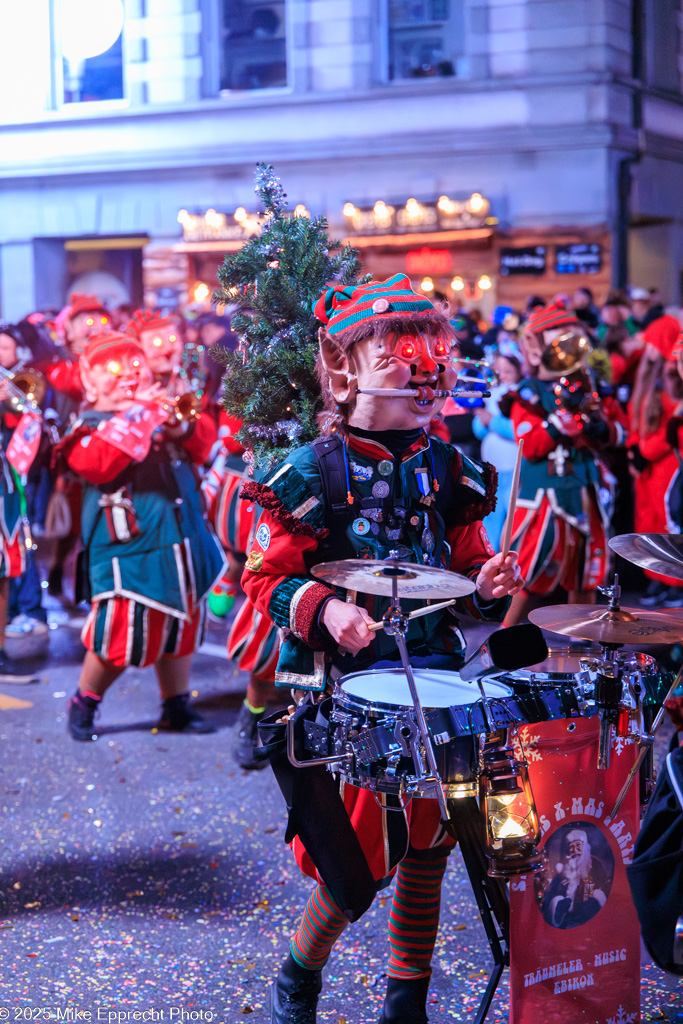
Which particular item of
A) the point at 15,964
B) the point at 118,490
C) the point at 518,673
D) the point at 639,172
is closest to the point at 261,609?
the point at 518,673

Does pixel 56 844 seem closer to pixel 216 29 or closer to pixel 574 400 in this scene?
pixel 574 400

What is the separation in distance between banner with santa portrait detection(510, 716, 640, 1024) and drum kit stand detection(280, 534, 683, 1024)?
4 centimetres

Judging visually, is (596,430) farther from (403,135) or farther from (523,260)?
(403,135)

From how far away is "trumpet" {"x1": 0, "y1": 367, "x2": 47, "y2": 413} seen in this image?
5.75 m

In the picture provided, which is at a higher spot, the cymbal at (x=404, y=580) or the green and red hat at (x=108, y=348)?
the green and red hat at (x=108, y=348)

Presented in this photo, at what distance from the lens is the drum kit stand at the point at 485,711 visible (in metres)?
2.21

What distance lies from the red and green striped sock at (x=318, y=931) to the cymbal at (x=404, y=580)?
2.44 ft

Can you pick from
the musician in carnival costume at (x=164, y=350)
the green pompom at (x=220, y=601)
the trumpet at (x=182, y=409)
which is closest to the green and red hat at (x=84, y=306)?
the musician in carnival costume at (x=164, y=350)

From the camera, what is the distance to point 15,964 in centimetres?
305

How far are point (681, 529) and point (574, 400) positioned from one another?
846 mm

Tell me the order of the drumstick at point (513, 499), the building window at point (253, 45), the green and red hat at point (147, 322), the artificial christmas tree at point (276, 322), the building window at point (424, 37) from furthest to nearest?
the building window at point (424, 37) < the building window at point (253, 45) < the green and red hat at point (147, 322) < the artificial christmas tree at point (276, 322) < the drumstick at point (513, 499)

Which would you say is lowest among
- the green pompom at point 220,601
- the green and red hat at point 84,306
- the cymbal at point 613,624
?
the green pompom at point 220,601
